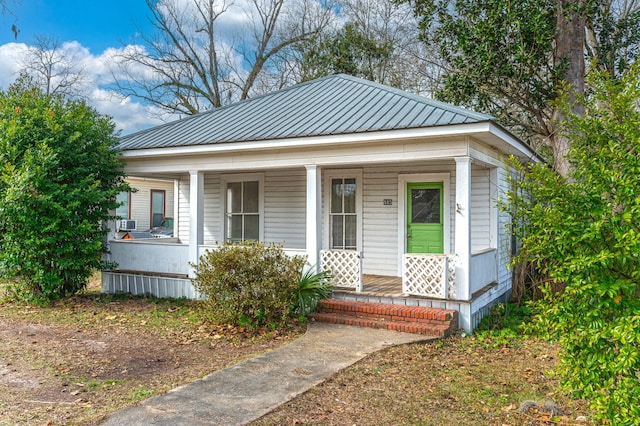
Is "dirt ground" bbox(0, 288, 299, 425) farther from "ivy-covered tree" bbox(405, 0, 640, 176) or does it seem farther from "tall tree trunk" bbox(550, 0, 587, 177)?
"ivy-covered tree" bbox(405, 0, 640, 176)

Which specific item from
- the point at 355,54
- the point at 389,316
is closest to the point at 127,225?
the point at 355,54

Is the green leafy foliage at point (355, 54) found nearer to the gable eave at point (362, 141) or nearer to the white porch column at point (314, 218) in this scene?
the gable eave at point (362, 141)

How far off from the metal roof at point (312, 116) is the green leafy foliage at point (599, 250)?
346 cm

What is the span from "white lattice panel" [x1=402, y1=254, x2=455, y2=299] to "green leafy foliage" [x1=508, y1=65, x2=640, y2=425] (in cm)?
367

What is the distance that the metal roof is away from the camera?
316 inches

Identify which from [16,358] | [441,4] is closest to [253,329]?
[16,358]

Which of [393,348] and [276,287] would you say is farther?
[276,287]

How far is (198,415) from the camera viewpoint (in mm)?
4188

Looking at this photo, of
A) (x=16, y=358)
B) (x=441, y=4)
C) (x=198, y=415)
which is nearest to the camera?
(x=198, y=415)

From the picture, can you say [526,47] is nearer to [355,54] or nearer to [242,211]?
[242,211]

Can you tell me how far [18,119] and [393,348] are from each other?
8175mm

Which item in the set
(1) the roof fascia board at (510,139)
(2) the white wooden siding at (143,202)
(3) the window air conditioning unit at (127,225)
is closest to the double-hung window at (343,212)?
(1) the roof fascia board at (510,139)

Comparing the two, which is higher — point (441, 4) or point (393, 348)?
point (441, 4)

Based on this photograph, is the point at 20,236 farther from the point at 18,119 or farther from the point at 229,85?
the point at 229,85
